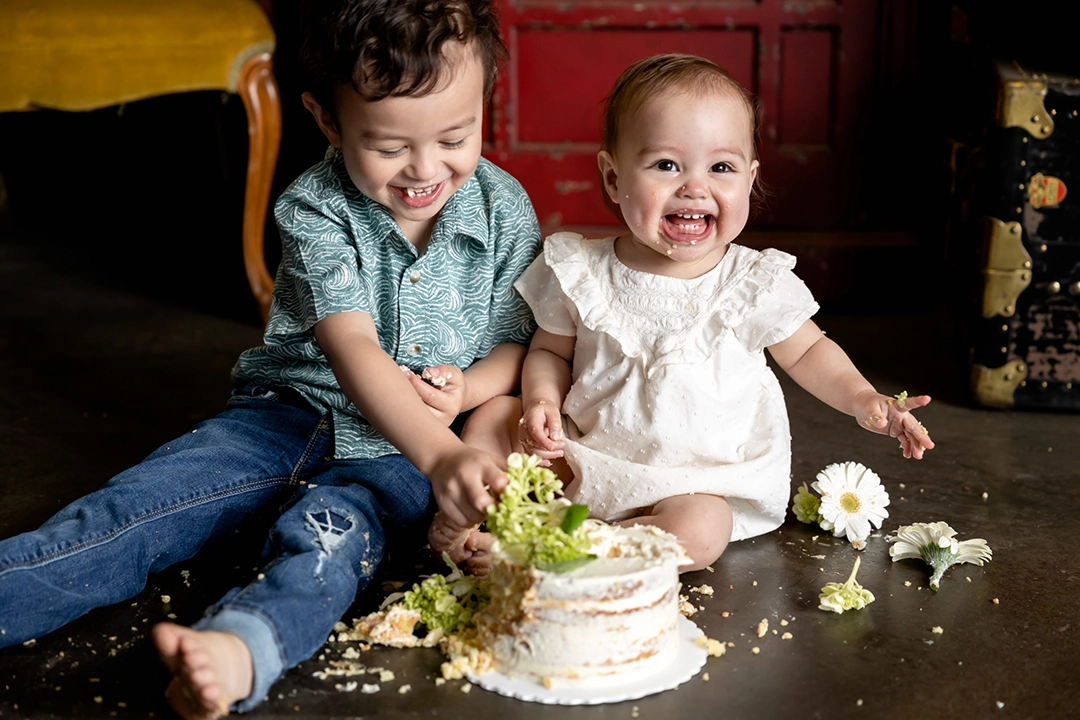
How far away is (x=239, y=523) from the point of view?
50.8 inches

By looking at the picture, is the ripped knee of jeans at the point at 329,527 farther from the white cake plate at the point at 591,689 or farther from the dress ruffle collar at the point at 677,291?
the dress ruffle collar at the point at 677,291

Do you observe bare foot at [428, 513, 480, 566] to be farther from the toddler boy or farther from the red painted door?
the red painted door

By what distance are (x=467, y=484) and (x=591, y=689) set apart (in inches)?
8.7

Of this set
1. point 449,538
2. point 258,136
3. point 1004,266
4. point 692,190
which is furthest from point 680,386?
point 258,136

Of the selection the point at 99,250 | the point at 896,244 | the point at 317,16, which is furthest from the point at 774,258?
the point at 99,250

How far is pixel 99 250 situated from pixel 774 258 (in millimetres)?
2784

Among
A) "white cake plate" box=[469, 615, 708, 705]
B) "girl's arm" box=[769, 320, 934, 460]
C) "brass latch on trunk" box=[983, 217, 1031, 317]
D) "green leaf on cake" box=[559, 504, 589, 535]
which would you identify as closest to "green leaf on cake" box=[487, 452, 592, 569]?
"green leaf on cake" box=[559, 504, 589, 535]

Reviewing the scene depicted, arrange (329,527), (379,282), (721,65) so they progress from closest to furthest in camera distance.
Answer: (329,527), (379,282), (721,65)

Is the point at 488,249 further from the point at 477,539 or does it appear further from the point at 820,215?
the point at 820,215

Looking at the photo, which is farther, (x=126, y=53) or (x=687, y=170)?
(x=126, y=53)

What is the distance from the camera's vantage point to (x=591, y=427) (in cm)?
138

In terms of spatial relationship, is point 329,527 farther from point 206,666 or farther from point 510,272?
point 510,272

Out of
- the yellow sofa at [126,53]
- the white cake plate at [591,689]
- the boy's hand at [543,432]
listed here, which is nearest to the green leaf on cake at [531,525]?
the white cake plate at [591,689]

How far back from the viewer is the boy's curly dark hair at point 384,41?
1.20 metres
